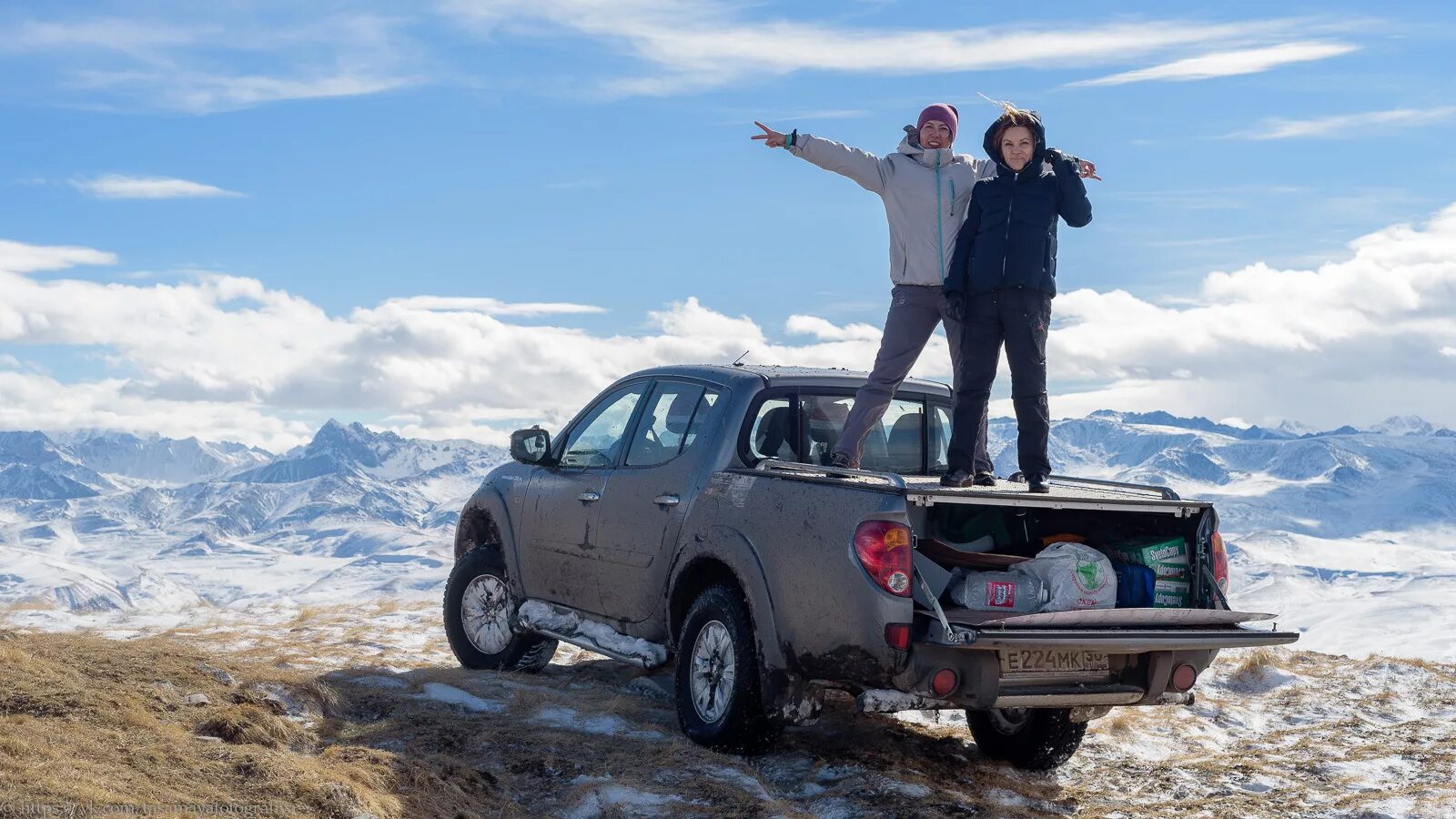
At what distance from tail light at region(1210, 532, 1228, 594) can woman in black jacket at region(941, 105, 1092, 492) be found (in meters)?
0.92

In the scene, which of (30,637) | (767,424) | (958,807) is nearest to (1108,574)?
(958,807)

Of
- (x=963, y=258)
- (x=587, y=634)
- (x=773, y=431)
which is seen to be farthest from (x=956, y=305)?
(x=587, y=634)

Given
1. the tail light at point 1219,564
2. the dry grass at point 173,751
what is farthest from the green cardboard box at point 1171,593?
the dry grass at point 173,751

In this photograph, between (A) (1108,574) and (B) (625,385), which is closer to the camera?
(A) (1108,574)

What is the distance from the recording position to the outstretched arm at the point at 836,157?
779cm

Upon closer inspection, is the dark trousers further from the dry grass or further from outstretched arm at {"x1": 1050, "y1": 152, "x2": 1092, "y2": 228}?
the dry grass

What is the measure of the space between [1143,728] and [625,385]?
150 inches

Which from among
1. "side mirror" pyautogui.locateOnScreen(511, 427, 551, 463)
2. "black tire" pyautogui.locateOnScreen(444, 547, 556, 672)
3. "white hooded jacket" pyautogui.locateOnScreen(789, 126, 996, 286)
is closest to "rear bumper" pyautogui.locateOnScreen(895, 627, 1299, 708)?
"white hooded jacket" pyautogui.locateOnScreen(789, 126, 996, 286)

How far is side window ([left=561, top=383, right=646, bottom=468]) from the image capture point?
789 cm

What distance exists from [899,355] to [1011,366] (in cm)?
63

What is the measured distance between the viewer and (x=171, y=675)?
690cm

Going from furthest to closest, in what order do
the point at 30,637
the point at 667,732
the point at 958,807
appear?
the point at 30,637, the point at 667,732, the point at 958,807

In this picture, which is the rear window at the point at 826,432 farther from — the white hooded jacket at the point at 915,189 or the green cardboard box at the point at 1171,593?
the green cardboard box at the point at 1171,593

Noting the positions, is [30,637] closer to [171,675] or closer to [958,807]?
[171,675]
